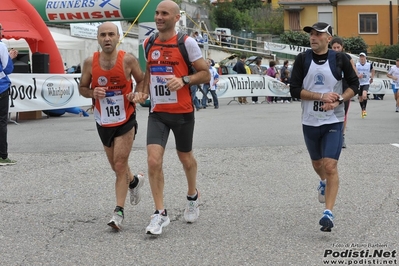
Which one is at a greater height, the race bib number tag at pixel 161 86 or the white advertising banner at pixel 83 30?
the white advertising banner at pixel 83 30

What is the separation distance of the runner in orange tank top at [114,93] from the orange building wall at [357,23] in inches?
2387

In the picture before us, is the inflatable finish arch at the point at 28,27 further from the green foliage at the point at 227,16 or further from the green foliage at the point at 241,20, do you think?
the green foliage at the point at 227,16

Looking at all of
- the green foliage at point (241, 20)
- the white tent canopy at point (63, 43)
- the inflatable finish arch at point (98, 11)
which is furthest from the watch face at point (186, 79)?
the green foliage at point (241, 20)

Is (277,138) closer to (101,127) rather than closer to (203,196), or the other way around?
(203,196)

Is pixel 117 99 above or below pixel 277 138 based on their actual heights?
above

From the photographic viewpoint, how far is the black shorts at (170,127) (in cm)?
657

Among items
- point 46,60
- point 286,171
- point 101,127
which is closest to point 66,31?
point 46,60

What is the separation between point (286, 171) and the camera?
32.6ft

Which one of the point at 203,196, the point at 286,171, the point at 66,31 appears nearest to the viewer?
the point at 203,196

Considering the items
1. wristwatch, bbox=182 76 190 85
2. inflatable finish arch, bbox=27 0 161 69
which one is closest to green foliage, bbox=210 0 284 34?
inflatable finish arch, bbox=27 0 161 69

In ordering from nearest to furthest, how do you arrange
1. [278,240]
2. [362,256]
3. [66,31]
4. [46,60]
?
[362,256] < [278,240] < [46,60] < [66,31]

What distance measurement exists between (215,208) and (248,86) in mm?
21838

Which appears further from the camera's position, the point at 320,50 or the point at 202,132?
the point at 202,132

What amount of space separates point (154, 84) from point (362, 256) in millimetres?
2307
